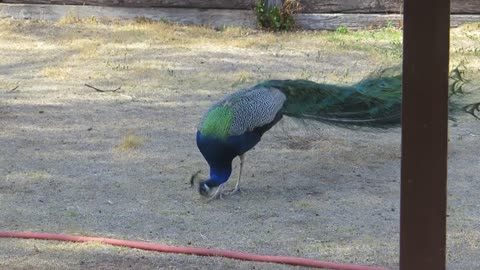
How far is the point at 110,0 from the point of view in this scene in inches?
457

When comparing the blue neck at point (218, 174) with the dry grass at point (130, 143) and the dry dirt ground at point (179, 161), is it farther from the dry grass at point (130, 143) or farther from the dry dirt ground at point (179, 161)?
the dry grass at point (130, 143)

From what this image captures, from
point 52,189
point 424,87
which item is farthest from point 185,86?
point 424,87

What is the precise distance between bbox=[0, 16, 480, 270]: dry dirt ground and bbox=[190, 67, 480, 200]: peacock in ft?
0.82

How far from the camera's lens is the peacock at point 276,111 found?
17.1ft

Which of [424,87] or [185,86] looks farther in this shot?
[185,86]

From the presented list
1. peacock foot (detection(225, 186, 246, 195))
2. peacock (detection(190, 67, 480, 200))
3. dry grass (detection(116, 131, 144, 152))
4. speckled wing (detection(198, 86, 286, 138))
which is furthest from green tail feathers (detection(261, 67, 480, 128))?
dry grass (detection(116, 131, 144, 152))

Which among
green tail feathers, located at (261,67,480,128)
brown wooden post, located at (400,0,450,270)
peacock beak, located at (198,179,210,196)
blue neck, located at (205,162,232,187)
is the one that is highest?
brown wooden post, located at (400,0,450,270)

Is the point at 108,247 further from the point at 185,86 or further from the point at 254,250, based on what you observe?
the point at 185,86

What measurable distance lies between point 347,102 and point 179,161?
130 cm

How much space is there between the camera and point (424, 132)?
2545 mm

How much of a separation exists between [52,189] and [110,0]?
252 inches

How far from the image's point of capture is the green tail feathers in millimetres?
5734

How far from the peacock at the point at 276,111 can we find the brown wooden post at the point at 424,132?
2.63 meters

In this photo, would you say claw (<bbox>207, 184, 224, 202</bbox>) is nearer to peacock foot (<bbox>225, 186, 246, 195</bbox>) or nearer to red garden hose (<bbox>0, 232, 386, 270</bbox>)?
peacock foot (<bbox>225, 186, 246, 195</bbox>)
